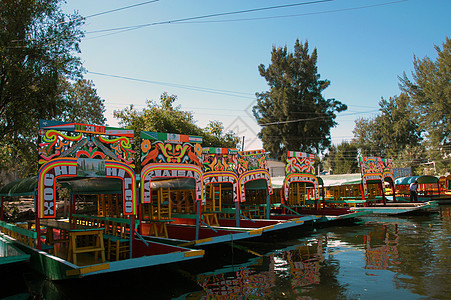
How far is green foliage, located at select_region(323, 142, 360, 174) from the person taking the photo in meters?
55.8

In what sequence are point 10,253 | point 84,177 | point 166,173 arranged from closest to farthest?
1. point 84,177
2. point 166,173
3. point 10,253

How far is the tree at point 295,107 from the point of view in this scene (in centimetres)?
3962

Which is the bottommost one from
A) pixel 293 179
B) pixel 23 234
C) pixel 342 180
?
pixel 23 234

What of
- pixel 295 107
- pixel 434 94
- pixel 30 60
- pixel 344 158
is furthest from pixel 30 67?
pixel 344 158

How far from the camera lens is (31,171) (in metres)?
20.0

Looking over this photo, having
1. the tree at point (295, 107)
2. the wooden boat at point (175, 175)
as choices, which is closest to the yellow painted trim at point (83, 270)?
the wooden boat at point (175, 175)

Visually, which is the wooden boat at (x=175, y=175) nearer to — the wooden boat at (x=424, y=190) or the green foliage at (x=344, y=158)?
the wooden boat at (x=424, y=190)

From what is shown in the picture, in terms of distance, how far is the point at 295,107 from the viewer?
133 feet

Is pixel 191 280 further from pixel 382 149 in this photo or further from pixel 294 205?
pixel 382 149

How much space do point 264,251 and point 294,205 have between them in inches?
241

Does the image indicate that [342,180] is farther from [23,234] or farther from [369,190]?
[23,234]

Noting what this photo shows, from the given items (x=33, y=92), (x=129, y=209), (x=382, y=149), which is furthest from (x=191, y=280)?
(x=382, y=149)

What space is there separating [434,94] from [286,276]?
41.0 metres

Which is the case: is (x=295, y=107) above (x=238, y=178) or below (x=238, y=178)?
above
